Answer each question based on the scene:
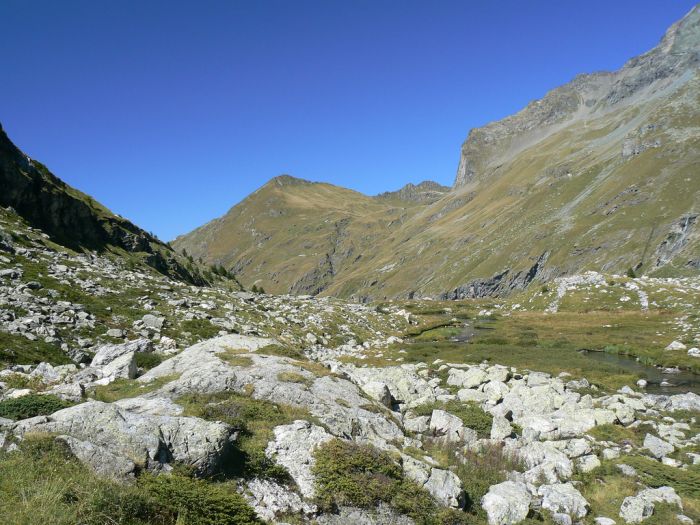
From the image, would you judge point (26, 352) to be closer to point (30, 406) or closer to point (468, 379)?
point (30, 406)

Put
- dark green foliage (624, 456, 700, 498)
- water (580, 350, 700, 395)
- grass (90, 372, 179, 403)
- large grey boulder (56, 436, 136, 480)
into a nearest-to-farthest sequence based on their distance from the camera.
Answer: large grey boulder (56, 436, 136, 480) < grass (90, 372, 179, 403) < dark green foliage (624, 456, 700, 498) < water (580, 350, 700, 395)

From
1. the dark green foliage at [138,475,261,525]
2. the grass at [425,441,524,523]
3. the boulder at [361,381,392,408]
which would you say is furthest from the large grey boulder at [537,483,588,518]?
the dark green foliage at [138,475,261,525]

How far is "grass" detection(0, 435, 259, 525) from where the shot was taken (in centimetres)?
811

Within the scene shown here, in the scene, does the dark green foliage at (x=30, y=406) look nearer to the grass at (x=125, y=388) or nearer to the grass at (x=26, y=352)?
the grass at (x=125, y=388)

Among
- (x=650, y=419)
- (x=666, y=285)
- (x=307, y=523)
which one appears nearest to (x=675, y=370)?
(x=650, y=419)

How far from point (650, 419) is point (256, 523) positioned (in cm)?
2501

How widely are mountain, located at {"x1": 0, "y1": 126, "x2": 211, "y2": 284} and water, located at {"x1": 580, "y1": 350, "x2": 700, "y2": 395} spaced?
62676mm

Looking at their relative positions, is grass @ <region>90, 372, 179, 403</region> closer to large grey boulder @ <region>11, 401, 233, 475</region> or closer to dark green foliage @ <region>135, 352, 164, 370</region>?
dark green foliage @ <region>135, 352, 164, 370</region>

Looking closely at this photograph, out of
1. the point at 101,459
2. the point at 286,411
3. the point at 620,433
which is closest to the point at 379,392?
the point at 286,411

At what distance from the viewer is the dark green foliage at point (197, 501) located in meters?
9.57

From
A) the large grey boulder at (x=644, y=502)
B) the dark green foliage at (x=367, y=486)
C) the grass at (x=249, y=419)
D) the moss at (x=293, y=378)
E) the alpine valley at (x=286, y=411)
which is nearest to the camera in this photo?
the alpine valley at (x=286, y=411)

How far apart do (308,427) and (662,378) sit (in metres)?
40.0

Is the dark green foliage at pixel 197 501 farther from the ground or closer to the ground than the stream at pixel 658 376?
closer to the ground

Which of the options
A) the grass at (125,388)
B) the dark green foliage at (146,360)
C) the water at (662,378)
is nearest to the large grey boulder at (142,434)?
the grass at (125,388)
